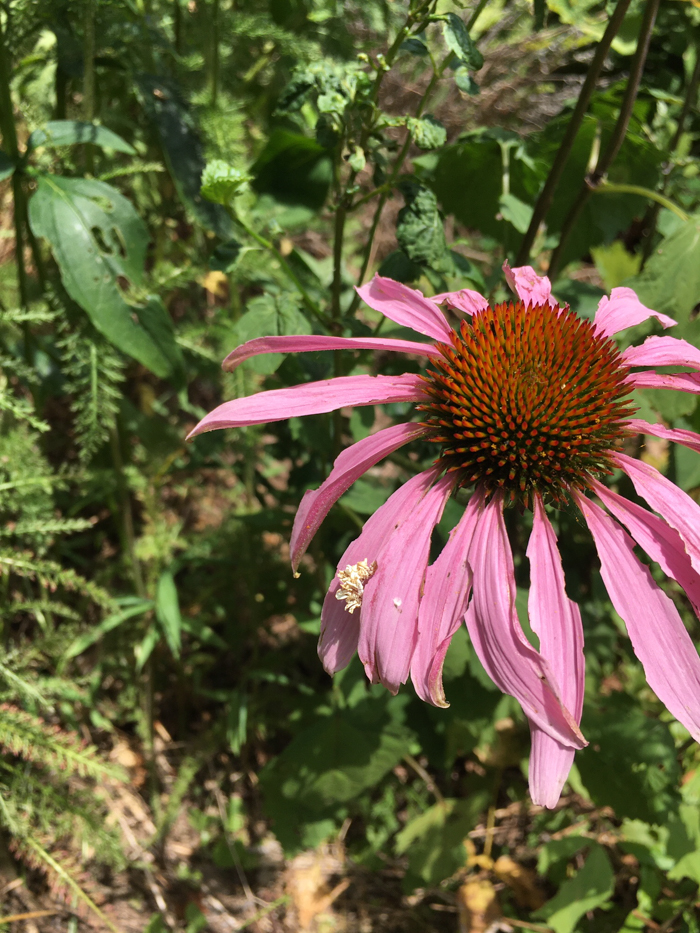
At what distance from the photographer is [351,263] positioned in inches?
93.0

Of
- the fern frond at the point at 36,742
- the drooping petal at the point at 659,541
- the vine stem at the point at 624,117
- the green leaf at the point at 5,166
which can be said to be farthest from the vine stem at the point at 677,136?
the fern frond at the point at 36,742

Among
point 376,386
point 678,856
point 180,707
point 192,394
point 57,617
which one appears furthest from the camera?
point 192,394

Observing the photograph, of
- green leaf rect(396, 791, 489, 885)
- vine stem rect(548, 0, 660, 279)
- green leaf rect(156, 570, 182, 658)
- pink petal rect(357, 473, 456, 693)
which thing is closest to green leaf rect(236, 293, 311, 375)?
pink petal rect(357, 473, 456, 693)

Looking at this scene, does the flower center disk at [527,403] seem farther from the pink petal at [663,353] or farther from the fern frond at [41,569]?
the fern frond at [41,569]

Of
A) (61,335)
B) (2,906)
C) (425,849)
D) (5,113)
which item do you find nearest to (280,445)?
(61,335)

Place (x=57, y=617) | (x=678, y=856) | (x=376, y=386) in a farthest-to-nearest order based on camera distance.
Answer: (x=57, y=617)
(x=678, y=856)
(x=376, y=386)

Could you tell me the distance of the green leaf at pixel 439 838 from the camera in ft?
4.90

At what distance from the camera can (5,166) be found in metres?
1.13

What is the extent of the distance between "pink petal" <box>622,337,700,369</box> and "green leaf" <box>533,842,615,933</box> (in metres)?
1.02

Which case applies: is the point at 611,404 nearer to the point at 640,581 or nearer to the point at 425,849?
the point at 640,581

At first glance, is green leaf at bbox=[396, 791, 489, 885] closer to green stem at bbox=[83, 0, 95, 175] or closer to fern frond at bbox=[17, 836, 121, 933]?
fern frond at bbox=[17, 836, 121, 933]

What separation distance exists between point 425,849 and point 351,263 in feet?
5.74

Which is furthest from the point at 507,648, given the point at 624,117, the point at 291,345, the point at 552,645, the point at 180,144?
the point at 180,144

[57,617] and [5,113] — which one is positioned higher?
[5,113]
